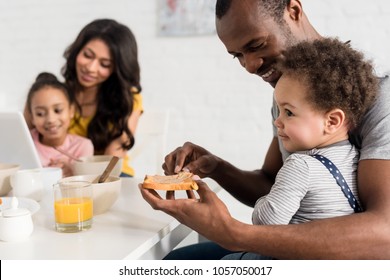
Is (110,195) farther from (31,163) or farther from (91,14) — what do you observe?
(91,14)

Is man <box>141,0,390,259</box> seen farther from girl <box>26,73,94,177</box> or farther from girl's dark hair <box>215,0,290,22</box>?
girl <box>26,73,94,177</box>

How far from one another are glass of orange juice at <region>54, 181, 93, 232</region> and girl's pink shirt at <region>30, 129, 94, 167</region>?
62 cm

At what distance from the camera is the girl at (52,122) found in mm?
1438

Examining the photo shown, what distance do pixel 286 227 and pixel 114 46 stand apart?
1.24m

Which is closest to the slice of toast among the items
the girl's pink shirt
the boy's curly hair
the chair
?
the boy's curly hair

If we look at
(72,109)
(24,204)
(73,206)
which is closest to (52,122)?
(72,109)

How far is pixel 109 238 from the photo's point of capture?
2.29 ft

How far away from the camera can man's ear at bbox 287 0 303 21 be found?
92 cm

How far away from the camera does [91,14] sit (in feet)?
6.74

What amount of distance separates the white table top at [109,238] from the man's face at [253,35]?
14.1 inches

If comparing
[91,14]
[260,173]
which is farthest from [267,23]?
[91,14]

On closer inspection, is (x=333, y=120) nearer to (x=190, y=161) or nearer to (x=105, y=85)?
(x=190, y=161)

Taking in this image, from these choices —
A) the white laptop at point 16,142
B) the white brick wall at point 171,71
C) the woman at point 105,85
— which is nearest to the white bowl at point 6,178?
the white laptop at point 16,142

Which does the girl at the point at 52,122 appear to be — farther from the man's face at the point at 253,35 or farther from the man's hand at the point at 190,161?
the man's face at the point at 253,35
